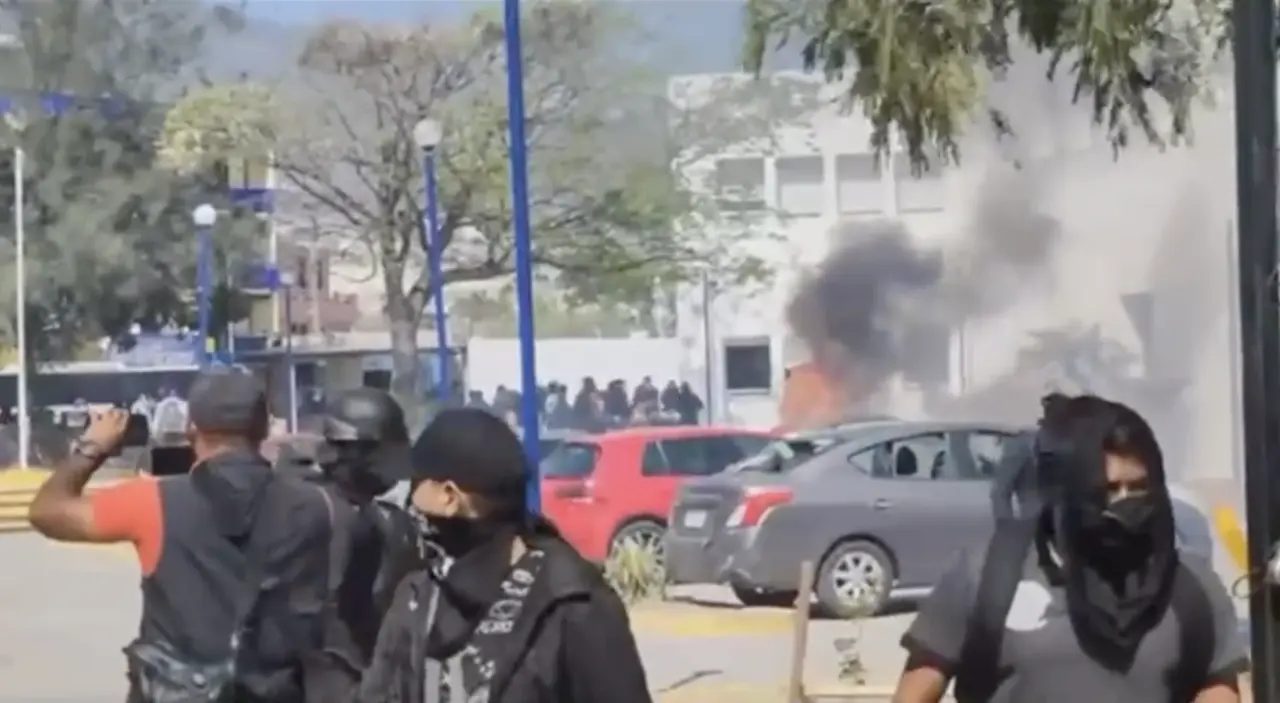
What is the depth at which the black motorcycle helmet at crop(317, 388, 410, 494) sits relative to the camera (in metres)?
4.21

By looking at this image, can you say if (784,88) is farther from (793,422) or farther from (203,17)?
(203,17)

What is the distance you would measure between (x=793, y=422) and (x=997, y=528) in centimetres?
1202

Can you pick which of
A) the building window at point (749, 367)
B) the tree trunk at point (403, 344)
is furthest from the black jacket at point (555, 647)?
the building window at point (749, 367)

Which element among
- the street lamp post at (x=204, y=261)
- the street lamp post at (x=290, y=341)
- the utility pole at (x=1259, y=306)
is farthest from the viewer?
the street lamp post at (x=204, y=261)

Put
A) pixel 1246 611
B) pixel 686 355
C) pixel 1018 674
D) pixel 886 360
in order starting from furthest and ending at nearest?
pixel 686 355 < pixel 886 360 < pixel 1246 611 < pixel 1018 674

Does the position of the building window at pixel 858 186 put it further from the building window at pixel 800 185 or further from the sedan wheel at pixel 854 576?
the sedan wheel at pixel 854 576

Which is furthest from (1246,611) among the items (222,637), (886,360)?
(886,360)

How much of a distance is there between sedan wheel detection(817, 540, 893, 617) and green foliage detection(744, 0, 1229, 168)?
6.00 metres

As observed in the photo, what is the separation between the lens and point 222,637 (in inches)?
148

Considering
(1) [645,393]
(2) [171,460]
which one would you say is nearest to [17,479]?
(1) [645,393]

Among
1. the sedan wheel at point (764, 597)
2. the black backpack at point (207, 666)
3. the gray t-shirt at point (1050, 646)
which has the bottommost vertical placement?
the sedan wheel at point (764, 597)

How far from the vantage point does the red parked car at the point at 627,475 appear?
14.3 metres

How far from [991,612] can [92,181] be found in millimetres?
18802

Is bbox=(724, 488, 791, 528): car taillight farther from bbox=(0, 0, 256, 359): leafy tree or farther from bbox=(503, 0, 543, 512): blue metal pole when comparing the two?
bbox=(0, 0, 256, 359): leafy tree
